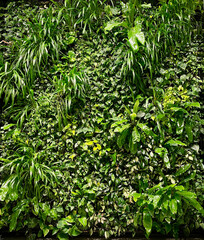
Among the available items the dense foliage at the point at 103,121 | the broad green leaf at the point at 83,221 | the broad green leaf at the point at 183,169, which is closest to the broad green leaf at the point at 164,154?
the dense foliage at the point at 103,121

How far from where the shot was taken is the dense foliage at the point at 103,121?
96.6 inches

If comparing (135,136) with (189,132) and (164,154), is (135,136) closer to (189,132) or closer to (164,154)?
(164,154)

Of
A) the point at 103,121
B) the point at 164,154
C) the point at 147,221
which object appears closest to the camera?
the point at 147,221

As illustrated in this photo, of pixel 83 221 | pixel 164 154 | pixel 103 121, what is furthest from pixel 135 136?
pixel 83 221

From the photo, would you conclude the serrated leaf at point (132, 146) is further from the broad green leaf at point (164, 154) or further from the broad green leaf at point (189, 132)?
the broad green leaf at point (189, 132)

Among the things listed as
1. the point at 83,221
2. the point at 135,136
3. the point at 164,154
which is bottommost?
the point at 83,221

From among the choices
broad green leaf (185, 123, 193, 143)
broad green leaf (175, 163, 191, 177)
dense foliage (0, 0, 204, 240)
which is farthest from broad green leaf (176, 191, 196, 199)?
broad green leaf (185, 123, 193, 143)

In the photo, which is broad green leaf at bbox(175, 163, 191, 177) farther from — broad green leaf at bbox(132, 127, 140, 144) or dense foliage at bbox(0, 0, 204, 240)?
broad green leaf at bbox(132, 127, 140, 144)

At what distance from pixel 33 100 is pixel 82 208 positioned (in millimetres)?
1622

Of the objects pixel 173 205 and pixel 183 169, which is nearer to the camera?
→ pixel 173 205

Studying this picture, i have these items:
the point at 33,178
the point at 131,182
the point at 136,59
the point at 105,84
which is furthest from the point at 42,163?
the point at 136,59

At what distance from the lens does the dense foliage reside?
8.05 ft

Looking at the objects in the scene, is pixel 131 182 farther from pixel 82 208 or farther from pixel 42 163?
pixel 42 163

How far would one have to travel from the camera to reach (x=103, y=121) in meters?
2.80
